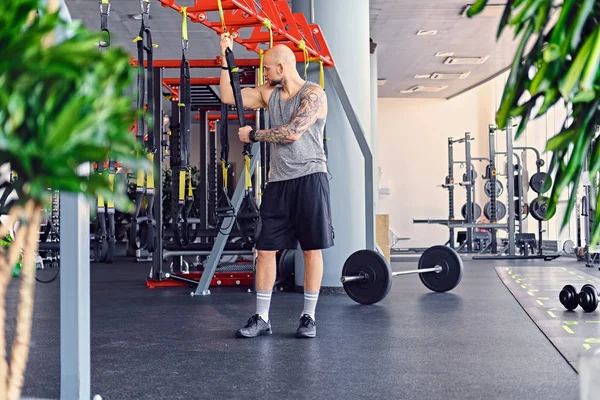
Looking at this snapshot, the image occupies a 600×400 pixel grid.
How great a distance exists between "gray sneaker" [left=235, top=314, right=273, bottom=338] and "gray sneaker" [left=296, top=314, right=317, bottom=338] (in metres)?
0.14

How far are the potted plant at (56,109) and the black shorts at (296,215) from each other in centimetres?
235

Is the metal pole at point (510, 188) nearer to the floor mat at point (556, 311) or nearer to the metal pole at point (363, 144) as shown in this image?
the floor mat at point (556, 311)

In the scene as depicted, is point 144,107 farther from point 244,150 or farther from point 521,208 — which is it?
point 521,208

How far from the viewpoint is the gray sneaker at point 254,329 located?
3.03m

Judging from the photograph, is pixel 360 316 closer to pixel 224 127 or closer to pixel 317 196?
pixel 317 196

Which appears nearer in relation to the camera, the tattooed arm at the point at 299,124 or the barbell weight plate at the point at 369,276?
the tattooed arm at the point at 299,124

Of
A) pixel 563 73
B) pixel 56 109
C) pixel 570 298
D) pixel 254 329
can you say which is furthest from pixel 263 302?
pixel 56 109

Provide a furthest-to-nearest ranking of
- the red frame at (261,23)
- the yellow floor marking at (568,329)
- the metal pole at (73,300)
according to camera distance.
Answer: the red frame at (261,23)
the yellow floor marking at (568,329)
the metal pole at (73,300)

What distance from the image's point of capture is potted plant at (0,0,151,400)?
2.14 feet

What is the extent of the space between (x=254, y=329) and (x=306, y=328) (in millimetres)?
217

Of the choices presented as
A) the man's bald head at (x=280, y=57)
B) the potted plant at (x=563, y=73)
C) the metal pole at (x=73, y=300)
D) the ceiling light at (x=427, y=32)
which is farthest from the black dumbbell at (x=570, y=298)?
the ceiling light at (x=427, y=32)

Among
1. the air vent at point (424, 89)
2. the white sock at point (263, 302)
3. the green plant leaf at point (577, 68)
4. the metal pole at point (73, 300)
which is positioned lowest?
the white sock at point (263, 302)

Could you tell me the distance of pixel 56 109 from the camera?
2.22ft

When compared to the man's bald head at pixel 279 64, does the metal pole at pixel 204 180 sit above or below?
below
